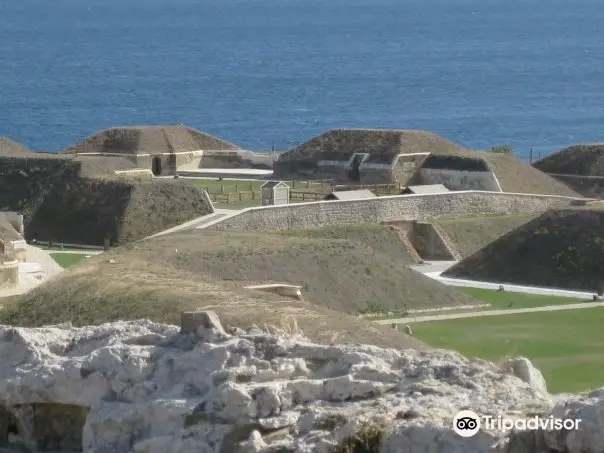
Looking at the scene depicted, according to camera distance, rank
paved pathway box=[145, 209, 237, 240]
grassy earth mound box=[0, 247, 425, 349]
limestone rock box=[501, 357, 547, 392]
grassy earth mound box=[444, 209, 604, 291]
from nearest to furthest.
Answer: limestone rock box=[501, 357, 547, 392] < grassy earth mound box=[0, 247, 425, 349] < grassy earth mound box=[444, 209, 604, 291] < paved pathway box=[145, 209, 237, 240]

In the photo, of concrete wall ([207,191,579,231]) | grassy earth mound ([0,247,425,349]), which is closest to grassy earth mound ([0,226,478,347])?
grassy earth mound ([0,247,425,349])

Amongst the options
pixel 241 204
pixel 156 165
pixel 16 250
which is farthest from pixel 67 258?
pixel 156 165

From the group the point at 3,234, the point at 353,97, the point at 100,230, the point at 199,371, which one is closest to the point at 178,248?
the point at 3,234

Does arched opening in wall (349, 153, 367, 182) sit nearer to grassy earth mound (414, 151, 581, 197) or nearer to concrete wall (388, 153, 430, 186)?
concrete wall (388, 153, 430, 186)

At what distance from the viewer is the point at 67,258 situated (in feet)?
203

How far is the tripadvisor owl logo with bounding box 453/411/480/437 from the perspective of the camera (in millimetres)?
17469

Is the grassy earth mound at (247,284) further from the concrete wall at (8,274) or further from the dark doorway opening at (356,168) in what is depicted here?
the dark doorway opening at (356,168)

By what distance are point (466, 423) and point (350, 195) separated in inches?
2066

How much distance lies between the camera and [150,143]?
275 feet

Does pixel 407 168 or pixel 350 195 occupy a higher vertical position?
pixel 407 168

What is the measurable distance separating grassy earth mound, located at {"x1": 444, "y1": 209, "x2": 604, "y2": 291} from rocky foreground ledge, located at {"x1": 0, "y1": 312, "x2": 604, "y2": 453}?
35325 mm

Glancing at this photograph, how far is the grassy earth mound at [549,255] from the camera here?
56781 mm

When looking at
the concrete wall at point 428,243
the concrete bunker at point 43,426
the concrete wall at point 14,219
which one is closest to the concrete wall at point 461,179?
the concrete wall at point 428,243

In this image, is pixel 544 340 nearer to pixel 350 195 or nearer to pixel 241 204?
pixel 350 195
